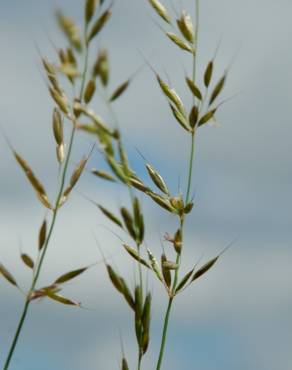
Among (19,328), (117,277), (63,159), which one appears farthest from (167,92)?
(19,328)

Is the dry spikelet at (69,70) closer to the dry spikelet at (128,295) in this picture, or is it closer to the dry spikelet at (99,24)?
the dry spikelet at (99,24)

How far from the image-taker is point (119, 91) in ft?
5.34

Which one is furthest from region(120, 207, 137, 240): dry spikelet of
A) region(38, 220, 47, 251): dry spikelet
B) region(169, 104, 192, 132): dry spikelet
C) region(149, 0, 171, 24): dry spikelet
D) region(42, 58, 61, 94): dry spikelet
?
region(149, 0, 171, 24): dry spikelet

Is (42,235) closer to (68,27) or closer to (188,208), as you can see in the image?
(188,208)

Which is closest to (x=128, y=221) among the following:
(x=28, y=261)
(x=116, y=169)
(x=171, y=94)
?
(x=116, y=169)

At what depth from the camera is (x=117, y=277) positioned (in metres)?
1.84

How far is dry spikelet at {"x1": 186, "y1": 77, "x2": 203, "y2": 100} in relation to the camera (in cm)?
216

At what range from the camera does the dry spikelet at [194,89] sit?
2164 mm

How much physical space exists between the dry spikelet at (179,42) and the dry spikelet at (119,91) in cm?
66

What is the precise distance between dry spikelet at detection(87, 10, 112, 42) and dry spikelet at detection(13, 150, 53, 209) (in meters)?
0.42

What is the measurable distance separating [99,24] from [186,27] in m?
0.72

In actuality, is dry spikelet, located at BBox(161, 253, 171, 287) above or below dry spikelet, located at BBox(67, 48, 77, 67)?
below

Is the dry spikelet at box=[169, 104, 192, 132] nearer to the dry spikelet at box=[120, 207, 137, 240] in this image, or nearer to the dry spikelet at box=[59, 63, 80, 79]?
the dry spikelet at box=[120, 207, 137, 240]

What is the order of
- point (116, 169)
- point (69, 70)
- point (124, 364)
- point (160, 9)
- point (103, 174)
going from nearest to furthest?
point (69, 70) → point (116, 169) → point (103, 174) → point (124, 364) → point (160, 9)
